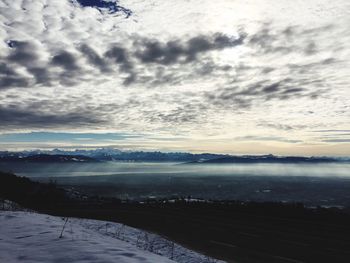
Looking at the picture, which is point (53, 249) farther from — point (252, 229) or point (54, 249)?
point (252, 229)

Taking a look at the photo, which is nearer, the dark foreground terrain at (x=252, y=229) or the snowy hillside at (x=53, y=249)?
the snowy hillside at (x=53, y=249)

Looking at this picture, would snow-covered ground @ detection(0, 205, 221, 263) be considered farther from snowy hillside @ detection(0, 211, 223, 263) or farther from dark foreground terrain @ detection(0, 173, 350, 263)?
dark foreground terrain @ detection(0, 173, 350, 263)

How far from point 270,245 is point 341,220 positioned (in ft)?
33.1

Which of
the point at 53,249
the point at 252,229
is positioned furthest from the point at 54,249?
the point at 252,229

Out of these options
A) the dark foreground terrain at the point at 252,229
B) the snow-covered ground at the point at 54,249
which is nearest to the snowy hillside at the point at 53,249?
the snow-covered ground at the point at 54,249

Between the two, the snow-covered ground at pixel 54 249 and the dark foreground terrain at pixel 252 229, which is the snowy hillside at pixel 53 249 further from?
the dark foreground terrain at pixel 252 229

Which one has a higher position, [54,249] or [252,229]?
[54,249]

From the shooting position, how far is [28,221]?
12.4 metres

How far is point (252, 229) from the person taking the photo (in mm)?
20781

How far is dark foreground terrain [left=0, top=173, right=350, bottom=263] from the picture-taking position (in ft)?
49.1

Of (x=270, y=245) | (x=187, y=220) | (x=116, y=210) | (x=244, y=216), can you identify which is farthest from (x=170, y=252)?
(x=116, y=210)

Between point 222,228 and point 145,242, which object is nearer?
point 145,242

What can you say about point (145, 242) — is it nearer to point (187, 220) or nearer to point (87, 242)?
point (87, 242)

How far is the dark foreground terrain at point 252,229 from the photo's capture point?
14976 millimetres
